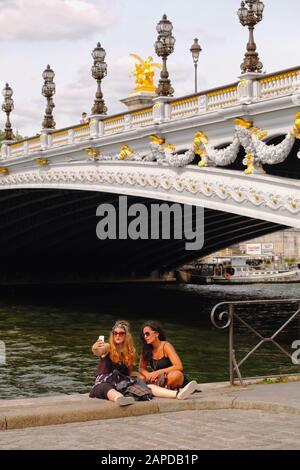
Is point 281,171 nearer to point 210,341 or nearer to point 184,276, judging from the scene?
point 210,341

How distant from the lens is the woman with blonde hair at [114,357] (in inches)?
406

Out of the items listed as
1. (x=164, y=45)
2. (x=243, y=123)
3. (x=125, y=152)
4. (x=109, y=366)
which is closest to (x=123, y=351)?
(x=109, y=366)

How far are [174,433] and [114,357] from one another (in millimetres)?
2008

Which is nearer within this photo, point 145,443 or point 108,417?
point 145,443

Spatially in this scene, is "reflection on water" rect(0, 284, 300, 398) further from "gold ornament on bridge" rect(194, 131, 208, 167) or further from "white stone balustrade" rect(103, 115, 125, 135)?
"white stone balustrade" rect(103, 115, 125, 135)

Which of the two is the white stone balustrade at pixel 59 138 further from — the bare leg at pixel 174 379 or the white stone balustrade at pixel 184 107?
the bare leg at pixel 174 379

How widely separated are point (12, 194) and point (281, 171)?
1987 cm

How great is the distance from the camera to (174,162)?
2658 cm

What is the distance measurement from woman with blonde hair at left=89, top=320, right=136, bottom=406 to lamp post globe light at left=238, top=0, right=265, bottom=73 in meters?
14.2

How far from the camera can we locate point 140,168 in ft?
94.8

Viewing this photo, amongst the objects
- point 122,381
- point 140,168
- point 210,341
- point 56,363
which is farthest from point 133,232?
point 122,381

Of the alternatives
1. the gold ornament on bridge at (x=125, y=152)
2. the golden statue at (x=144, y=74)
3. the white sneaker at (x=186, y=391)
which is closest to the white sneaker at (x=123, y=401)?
the white sneaker at (x=186, y=391)
